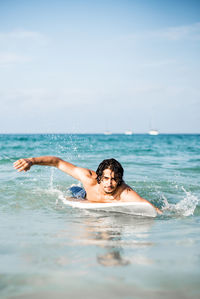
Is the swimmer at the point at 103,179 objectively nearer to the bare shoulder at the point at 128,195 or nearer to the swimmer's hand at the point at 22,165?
the bare shoulder at the point at 128,195

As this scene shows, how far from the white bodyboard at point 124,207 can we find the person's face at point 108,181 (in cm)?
24

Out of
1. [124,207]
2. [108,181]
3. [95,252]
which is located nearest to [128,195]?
[124,207]

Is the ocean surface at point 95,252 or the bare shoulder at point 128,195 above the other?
the bare shoulder at point 128,195

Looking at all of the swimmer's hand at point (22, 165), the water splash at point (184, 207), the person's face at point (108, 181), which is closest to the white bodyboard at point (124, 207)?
the person's face at point (108, 181)

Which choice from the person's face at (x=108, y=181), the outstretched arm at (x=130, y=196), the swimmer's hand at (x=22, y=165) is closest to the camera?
the swimmer's hand at (x=22, y=165)

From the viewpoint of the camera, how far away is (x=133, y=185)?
7.97m

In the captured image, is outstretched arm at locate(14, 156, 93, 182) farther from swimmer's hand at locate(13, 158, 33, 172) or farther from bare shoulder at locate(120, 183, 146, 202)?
bare shoulder at locate(120, 183, 146, 202)

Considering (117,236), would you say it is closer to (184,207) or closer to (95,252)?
(95,252)

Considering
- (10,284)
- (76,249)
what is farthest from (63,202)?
A: (10,284)

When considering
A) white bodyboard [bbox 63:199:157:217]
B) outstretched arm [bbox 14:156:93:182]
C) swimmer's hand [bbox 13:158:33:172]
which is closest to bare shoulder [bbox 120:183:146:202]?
white bodyboard [bbox 63:199:157:217]

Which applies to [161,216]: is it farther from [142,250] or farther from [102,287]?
[102,287]

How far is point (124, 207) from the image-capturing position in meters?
4.86

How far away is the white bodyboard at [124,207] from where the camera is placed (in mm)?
4699

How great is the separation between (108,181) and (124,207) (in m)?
0.46
